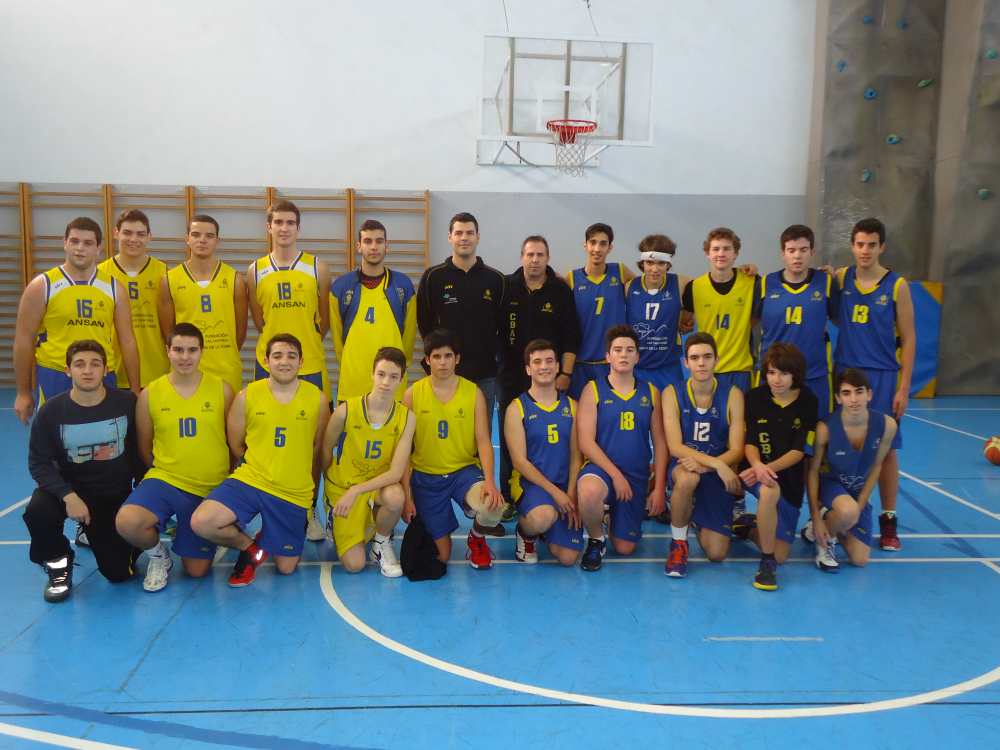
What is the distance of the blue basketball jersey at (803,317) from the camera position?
15.3 feet

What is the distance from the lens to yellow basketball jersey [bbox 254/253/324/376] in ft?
15.4

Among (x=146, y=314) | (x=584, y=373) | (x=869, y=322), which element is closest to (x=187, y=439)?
(x=146, y=314)

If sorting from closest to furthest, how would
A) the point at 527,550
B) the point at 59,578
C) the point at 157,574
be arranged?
the point at 59,578, the point at 157,574, the point at 527,550

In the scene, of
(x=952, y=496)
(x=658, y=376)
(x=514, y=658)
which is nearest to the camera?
(x=514, y=658)

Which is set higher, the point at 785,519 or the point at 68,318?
the point at 68,318

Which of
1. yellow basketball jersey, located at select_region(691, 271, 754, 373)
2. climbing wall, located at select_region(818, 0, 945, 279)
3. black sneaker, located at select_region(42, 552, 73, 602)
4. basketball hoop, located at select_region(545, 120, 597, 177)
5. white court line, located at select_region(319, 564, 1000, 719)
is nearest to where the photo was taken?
white court line, located at select_region(319, 564, 1000, 719)

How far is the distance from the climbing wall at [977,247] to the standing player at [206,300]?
31.0 feet

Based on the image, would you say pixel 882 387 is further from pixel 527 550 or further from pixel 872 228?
pixel 527 550

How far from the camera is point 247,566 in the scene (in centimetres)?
391

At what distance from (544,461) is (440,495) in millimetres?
612

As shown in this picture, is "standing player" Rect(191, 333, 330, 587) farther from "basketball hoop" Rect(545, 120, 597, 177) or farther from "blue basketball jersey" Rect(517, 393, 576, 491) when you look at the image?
"basketball hoop" Rect(545, 120, 597, 177)

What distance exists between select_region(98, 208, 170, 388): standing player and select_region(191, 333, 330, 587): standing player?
113 cm

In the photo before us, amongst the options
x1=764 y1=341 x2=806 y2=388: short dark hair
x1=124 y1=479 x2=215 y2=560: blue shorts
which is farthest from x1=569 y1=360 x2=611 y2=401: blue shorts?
x1=124 y1=479 x2=215 y2=560: blue shorts

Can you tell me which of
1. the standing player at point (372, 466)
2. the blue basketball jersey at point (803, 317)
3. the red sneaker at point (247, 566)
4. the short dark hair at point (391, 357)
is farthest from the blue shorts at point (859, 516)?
the red sneaker at point (247, 566)
